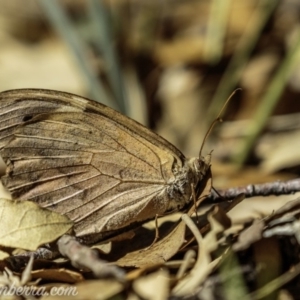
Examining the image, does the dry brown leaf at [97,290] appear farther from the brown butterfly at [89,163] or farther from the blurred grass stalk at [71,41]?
the blurred grass stalk at [71,41]

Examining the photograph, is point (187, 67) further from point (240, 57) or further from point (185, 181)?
point (185, 181)

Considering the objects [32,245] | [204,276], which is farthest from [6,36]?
[204,276]

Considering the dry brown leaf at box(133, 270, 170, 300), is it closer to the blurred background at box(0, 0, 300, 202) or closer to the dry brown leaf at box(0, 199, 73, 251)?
the dry brown leaf at box(0, 199, 73, 251)

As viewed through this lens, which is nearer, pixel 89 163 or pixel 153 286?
pixel 153 286

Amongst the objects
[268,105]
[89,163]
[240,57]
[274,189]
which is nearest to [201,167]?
[274,189]

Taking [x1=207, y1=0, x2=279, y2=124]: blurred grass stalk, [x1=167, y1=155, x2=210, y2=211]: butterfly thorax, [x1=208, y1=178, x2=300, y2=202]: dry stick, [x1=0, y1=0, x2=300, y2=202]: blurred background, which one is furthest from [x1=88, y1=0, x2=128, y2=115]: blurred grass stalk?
[x1=208, y1=178, x2=300, y2=202]: dry stick

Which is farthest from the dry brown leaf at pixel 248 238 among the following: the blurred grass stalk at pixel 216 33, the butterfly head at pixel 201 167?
the blurred grass stalk at pixel 216 33

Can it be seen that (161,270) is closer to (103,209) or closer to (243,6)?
(103,209)
